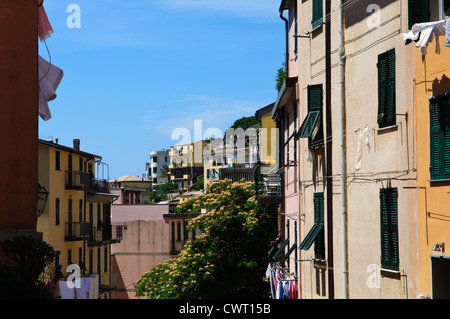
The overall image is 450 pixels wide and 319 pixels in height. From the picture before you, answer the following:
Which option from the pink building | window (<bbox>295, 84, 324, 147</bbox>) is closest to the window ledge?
window (<bbox>295, 84, 324, 147</bbox>)

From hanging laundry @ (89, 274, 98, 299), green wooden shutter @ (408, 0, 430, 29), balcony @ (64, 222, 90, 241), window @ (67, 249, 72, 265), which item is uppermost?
green wooden shutter @ (408, 0, 430, 29)

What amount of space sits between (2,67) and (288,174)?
13232mm

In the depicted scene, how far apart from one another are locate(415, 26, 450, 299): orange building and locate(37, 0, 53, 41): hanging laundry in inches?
376

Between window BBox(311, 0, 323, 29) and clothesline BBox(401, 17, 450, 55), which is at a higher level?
window BBox(311, 0, 323, 29)

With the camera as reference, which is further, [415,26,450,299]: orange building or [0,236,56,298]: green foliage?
[0,236,56,298]: green foliage

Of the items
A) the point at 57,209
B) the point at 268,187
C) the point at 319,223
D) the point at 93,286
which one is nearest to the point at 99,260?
the point at 93,286

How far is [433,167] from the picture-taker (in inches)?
617

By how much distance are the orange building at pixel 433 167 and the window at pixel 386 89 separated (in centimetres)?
146

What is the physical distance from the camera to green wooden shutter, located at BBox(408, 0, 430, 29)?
1653 cm

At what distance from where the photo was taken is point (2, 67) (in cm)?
1909

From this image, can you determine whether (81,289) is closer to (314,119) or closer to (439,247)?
(314,119)

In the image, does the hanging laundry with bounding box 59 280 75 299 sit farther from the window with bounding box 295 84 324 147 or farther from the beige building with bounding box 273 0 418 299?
the window with bounding box 295 84 324 147
